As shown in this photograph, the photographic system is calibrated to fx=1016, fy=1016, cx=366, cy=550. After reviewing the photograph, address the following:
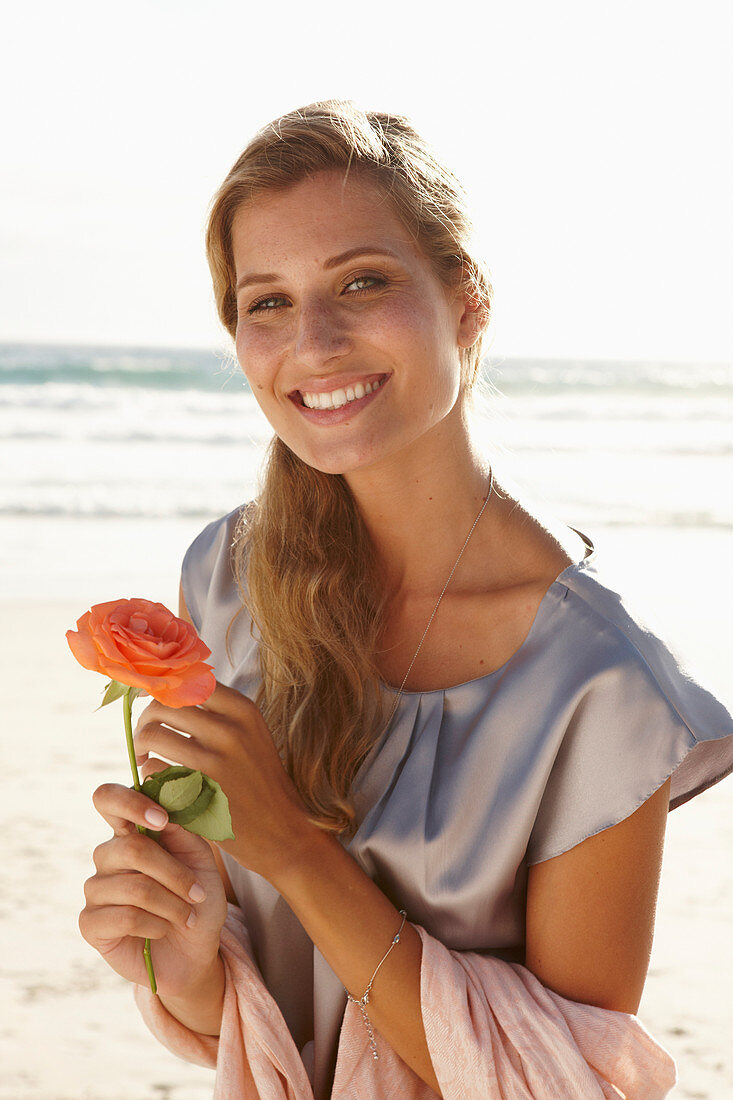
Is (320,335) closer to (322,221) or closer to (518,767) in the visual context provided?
(322,221)

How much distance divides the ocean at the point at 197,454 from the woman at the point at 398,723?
0.35 meters

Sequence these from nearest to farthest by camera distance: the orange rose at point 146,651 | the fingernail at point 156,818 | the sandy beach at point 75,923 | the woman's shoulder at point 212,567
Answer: the orange rose at point 146,651
the fingernail at point 156,818
the woman's shoulder at point 212,567
the sandy beach at point 75,923

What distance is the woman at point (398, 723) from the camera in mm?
1660

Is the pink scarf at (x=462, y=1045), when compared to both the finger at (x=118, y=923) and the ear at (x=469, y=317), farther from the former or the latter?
the ear at (x=469, y=317)

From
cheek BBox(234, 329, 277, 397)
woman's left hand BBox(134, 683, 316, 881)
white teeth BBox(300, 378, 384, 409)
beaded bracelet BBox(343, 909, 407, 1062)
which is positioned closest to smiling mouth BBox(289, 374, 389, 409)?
white teeth BBox(300, 378, 384, 409)

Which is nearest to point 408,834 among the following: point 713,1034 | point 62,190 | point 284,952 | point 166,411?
point 284,952

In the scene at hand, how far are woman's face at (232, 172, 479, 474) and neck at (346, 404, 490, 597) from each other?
155mm

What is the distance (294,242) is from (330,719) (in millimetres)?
903

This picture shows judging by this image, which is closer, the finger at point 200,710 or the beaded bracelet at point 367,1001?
the finger at point 200,710

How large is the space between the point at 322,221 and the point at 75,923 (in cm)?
333

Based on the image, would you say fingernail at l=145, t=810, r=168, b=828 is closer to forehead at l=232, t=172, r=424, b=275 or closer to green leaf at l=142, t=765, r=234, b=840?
green leaf at l=142, t=765, r=234, b=840

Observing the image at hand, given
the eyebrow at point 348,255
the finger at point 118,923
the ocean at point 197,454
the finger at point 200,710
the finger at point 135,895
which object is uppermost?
the eyebrow at point 348,255

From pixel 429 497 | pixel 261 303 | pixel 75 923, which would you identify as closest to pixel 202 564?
pixel 429 497

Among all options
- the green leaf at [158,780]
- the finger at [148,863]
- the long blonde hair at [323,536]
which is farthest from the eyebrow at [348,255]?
the finger at [148,863]
